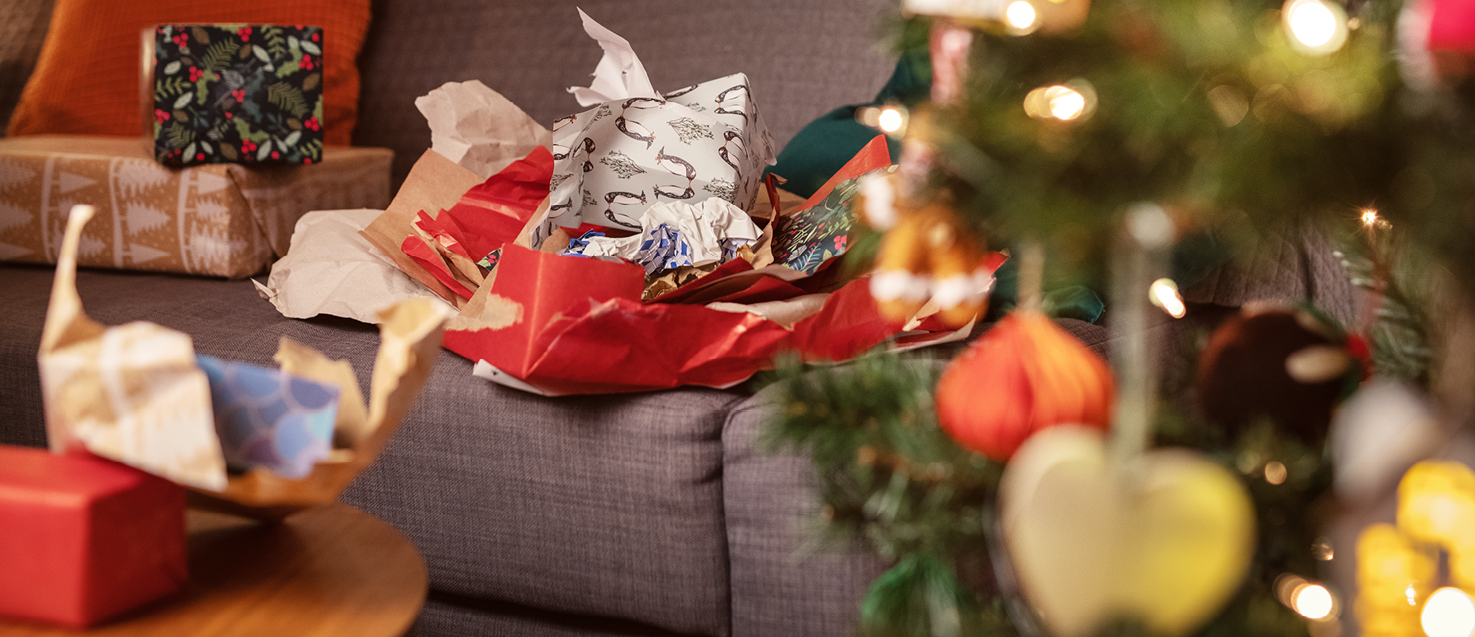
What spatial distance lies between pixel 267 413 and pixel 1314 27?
0.47m

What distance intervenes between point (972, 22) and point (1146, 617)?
22 cm

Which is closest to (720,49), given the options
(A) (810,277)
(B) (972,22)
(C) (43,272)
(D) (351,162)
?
(D) (351,162)

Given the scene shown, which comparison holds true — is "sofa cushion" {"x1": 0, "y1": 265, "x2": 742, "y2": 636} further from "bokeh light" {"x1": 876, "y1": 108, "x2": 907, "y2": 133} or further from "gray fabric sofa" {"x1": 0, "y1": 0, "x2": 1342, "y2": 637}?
"bokeh light" {"x1": 876, "y1": 108, "x2": 907, "y2": 133}

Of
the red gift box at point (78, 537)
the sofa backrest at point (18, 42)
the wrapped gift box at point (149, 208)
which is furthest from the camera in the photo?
the sofa backrest at point (18, 42)

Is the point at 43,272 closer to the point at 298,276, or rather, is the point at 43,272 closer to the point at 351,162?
the point at 351,162

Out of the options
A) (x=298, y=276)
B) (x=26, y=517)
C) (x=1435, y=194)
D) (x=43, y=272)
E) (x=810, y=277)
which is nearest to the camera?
(x=1435, y=194)

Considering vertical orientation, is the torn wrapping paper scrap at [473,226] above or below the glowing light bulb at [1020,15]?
below

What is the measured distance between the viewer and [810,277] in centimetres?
82

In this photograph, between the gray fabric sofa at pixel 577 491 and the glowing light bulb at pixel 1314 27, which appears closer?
the glowing light bulb at pixel 1314 27

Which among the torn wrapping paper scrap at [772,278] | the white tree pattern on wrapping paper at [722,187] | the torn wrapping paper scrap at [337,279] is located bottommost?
the torn wrapping paper scrap at [337,279]

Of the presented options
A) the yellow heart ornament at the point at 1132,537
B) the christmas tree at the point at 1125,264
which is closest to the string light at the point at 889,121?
the christmas tree at the point at 1125,264

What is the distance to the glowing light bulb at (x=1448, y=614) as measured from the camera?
340 mm

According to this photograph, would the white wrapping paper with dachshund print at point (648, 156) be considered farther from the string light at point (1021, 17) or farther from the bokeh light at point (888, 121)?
the string light at point (1021, 17)

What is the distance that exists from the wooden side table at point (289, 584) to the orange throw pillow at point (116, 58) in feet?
4.08
